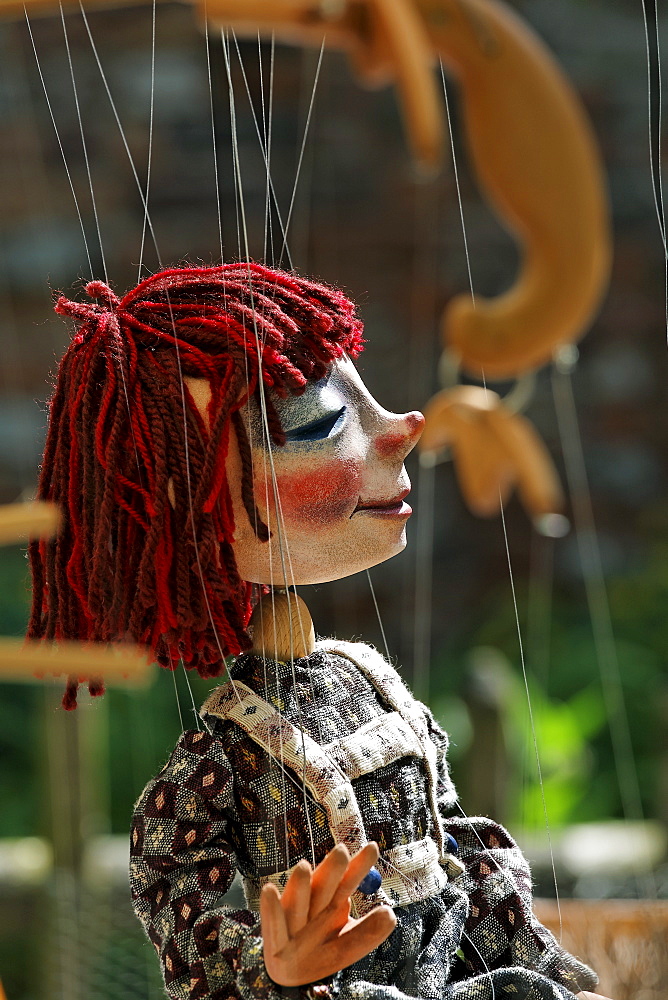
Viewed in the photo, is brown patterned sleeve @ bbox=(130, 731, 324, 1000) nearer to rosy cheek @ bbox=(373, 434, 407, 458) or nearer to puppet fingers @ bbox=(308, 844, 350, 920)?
puppet fingers @ bbox=(308, 844, 350, 920)

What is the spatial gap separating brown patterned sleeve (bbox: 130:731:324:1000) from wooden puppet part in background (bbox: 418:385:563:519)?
9.9 inches

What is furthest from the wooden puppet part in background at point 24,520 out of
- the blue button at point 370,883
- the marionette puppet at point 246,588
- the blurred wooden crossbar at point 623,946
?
the blurred wooden crossbar at point 623,946

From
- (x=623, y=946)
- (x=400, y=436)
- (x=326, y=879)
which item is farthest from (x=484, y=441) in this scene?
(x=623, y=946)

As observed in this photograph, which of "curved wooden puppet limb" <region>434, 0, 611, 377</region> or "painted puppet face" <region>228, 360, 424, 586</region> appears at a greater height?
"curved wooden puppet limb" <region>434, 0, 611, 377</region>

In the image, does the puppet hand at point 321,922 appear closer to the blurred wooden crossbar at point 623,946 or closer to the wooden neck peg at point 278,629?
the wooden neck peg at point 278,629

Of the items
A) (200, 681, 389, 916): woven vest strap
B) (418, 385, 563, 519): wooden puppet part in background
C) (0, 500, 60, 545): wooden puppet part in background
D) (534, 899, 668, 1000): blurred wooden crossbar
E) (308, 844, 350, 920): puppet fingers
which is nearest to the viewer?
(0, 500, 60, 545): wooden puppet part in background

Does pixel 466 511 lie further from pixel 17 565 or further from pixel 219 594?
pixel 219 594

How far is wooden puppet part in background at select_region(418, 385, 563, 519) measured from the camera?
2.48 ft

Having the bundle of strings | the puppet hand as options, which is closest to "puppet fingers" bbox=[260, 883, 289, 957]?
the puppet hand

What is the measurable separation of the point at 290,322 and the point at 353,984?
333 millimetres

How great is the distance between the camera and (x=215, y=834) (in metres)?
0.63

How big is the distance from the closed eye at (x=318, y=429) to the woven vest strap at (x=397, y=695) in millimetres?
134

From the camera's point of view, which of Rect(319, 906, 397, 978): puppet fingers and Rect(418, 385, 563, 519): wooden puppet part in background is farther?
Rect(418, 385, 563, 519): wooden puppet part in background

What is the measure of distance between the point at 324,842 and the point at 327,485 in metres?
0.18
